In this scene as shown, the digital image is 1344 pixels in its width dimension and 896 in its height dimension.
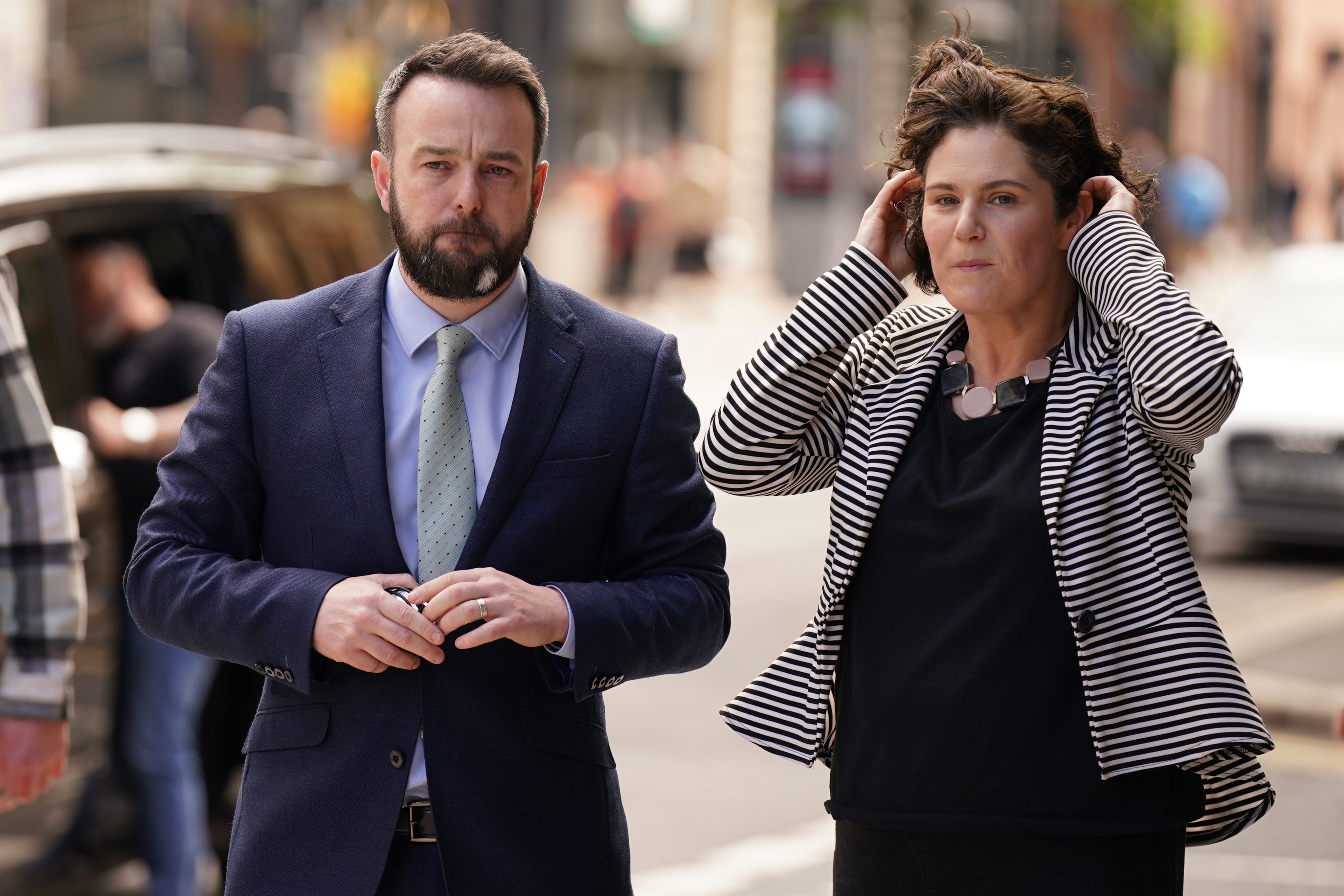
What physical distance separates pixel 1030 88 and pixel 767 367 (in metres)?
0.60

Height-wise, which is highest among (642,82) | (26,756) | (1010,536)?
(642,82)

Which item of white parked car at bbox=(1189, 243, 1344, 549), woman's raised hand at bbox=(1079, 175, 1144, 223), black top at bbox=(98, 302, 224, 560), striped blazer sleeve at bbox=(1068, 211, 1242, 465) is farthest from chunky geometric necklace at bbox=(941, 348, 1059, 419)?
white parked car at bbox=(1189, 243, 1344, 549)

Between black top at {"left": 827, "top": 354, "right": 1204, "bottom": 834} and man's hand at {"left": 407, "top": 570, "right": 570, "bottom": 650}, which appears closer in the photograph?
man's hand at {"left": 407, "top": 570, "right": 570, "bottom": 650}

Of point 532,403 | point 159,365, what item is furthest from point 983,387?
point 159,365

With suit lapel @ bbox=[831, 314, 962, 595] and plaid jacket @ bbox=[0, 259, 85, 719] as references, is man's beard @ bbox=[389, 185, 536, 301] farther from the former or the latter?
plaid jacket @ bbox=[0, 259, 85, 719]

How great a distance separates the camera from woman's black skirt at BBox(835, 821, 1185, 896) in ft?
9.25

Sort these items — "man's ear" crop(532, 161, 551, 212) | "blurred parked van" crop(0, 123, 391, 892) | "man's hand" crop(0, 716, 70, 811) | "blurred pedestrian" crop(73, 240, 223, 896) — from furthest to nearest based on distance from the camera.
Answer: "blurred pedestrian" crop(73, 240, 223, 896)
"blurred parked van" crop(0, 123, 391, 892)
"man's hand" crop(0, 716, 70, 811)
"man's ear" crop(532, 161, 551, 212)

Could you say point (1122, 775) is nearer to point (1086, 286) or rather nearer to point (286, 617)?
point (1086, 286)

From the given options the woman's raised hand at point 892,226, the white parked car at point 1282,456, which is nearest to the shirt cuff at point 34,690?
the woman's raised hand at point 892,226

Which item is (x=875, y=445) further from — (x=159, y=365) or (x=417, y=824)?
(x=159, y=365)

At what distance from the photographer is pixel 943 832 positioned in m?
2.87

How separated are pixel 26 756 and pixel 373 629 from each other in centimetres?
143

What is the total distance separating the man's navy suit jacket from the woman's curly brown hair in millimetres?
552

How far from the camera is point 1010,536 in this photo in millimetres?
2865
